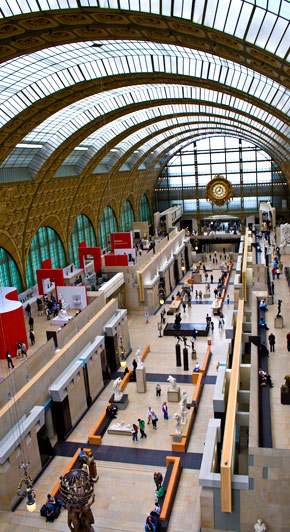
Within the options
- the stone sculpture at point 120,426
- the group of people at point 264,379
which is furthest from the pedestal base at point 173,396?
the group of people at point 264,379

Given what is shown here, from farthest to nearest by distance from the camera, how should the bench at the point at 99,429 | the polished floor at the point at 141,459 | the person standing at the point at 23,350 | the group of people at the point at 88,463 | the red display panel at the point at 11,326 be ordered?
the person standing at the point at 23,350, the red display panel at the point at 11,326, the bench at the point at 99,429, the group of people at the point at 88,463, the polished floor at the point at 141,459

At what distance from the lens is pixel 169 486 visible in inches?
746

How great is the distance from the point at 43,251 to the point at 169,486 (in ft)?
91.5

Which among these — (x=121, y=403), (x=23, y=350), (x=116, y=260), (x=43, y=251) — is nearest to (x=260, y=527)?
(x=121, y=403)

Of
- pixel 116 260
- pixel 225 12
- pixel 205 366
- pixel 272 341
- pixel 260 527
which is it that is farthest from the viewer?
pixel 116 260

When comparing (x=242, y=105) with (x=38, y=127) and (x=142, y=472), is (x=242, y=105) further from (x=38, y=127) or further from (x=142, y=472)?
(x=142, y=472)

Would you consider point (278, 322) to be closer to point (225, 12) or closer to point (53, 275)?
point (225, 12)

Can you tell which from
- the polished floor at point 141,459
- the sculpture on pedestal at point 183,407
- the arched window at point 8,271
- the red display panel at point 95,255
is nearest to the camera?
the polished floor at point 141,459

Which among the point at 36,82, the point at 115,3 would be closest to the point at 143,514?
the point at 115,3

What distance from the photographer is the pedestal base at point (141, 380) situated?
27.0 m

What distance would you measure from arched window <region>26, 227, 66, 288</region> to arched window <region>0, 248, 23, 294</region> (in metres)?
1.92

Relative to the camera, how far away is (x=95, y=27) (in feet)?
67.5

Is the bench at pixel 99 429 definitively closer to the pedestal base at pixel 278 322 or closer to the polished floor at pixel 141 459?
the polished floor at pixel 141 459

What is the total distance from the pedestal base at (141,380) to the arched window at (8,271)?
45.4ft
